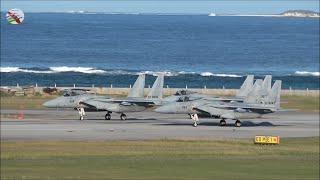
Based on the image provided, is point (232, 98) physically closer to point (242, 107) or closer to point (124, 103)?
point (242, 107)

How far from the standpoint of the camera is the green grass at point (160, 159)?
52.8 metres

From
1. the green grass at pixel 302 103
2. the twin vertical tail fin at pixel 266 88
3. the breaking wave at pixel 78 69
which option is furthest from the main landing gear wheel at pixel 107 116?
the breaking wave at pixel 78 69

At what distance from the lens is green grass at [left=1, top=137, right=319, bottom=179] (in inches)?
2078

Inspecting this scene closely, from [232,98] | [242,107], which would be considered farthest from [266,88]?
[232,98]

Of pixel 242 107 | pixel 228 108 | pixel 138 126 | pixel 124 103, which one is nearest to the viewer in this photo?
pixel 138 126

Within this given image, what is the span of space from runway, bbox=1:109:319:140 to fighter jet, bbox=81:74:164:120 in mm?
1061

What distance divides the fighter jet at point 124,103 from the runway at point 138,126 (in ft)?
3.48

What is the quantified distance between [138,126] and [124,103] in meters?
6.42

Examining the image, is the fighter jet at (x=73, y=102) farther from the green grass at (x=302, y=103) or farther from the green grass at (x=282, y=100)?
the green grass at (x=302, y=103)

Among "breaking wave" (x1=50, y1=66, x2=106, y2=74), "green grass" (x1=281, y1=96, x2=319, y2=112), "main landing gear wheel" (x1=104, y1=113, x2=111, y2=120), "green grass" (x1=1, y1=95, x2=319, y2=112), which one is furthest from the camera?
"breaking wave" (x1=50, y1=66, x2=106, y2=74)

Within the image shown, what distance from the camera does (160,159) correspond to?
60.2 metres

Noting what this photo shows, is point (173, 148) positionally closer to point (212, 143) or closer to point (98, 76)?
point (212, 143)

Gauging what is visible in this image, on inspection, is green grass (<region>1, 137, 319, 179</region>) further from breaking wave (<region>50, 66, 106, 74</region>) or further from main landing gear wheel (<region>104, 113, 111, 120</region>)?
breaking wave (<region>50, 66, 106, 74</region>)

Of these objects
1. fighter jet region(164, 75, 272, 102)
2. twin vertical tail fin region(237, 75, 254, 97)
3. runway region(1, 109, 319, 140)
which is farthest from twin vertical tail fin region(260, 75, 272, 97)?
twin vertical tail fin region(237, 75, 254, 97)
